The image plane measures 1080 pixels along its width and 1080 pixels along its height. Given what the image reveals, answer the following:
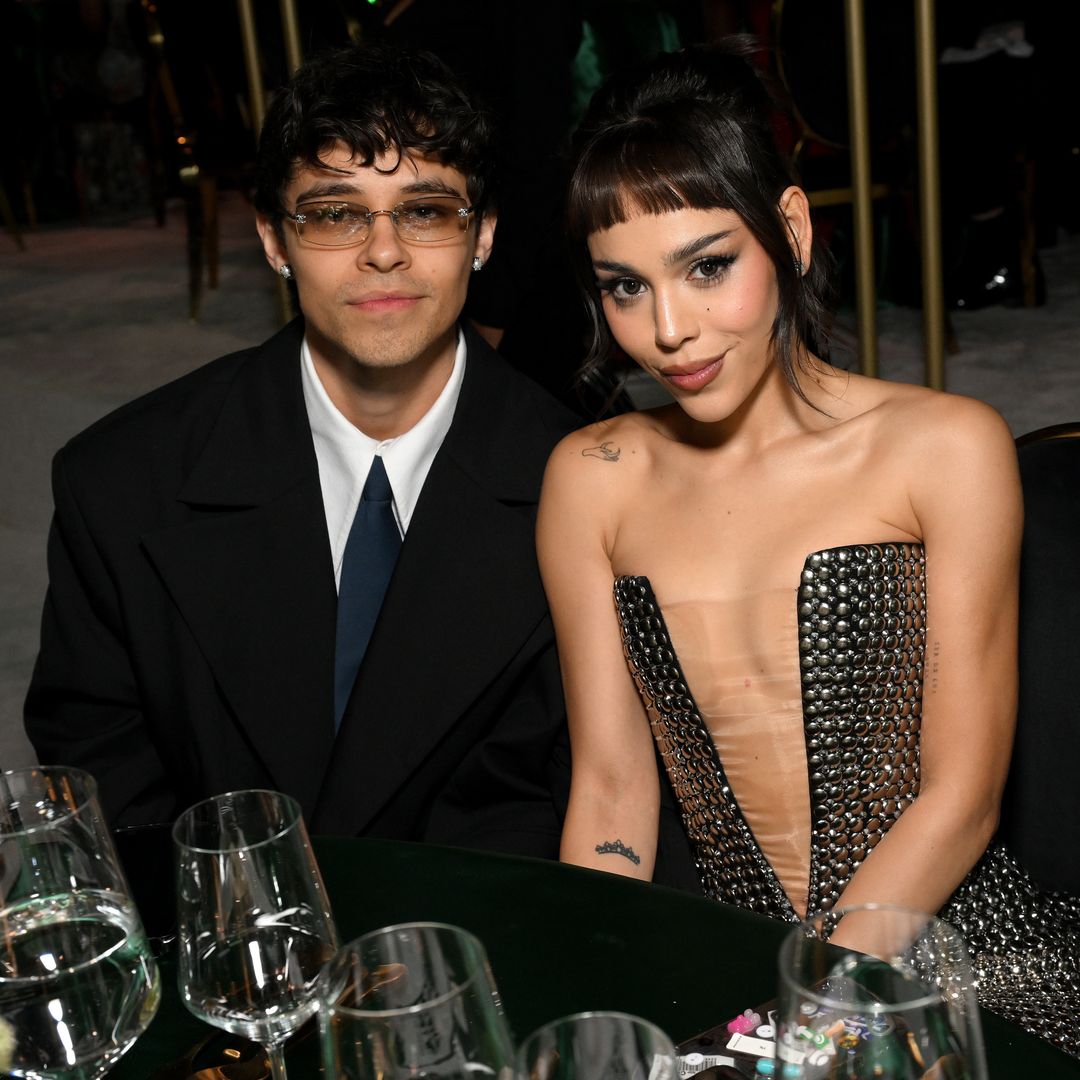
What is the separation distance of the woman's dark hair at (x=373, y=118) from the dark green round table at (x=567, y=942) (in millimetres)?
1091

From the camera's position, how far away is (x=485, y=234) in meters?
2.15

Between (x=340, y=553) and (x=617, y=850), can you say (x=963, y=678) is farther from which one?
(x=340, y=553)

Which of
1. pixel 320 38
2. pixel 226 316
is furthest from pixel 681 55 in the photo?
pixel 226 316

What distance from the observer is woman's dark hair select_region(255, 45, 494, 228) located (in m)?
1.97

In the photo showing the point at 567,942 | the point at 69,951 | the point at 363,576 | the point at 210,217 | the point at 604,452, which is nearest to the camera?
the point at 69,951

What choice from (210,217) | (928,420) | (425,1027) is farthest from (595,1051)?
(210,217)

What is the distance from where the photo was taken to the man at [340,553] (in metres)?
1.85

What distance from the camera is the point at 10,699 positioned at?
326 centimetres

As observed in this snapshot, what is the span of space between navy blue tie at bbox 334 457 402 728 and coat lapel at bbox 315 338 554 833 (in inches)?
3.5

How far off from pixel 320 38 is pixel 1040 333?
9.62 feet

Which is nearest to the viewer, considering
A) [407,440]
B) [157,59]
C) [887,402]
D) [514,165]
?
[887,402]

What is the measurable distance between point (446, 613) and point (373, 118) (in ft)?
2.25

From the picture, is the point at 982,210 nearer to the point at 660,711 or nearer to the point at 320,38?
the point at 320,38

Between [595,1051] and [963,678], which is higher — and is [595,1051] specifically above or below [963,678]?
above
